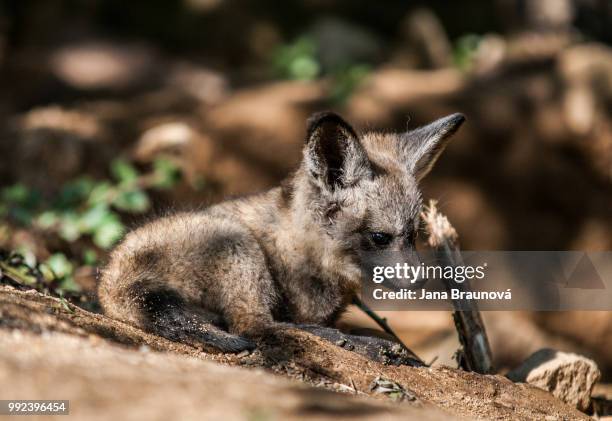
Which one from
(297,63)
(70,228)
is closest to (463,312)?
(70,228)

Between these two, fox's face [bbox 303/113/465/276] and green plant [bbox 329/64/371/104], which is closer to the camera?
fox's face [bbox 303/113/465/276]

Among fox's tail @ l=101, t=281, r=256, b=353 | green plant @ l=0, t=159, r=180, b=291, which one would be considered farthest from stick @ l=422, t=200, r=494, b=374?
green plant @ l=0, t=159, r=180, b=291

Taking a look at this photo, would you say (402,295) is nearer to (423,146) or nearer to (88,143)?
(423,146)

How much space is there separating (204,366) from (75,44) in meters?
17.0

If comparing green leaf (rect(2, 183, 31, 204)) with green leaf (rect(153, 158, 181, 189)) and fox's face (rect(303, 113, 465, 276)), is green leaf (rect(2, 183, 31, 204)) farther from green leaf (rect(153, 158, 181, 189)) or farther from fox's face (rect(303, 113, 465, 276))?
fox's face (rect(303, 113, 465, 276))

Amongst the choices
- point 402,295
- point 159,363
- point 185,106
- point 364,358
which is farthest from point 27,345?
point 185,106

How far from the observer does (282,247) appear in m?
5.71

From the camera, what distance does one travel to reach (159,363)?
149 inches

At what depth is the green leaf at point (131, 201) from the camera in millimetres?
9531

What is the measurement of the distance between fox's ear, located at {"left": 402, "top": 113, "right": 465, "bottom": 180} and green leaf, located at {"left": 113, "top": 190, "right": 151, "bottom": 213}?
4.50 meters

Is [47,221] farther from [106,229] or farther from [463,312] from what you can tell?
[463,312]

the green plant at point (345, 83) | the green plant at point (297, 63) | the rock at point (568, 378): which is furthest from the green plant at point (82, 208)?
the green plant at point (297, 63)

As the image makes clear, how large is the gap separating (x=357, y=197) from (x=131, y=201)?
4723 mm

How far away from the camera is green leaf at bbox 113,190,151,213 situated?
9.53m
